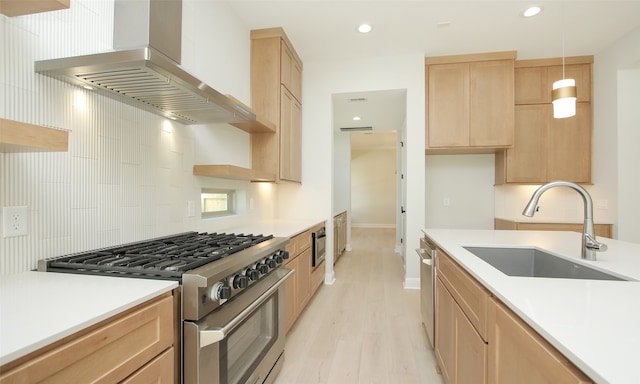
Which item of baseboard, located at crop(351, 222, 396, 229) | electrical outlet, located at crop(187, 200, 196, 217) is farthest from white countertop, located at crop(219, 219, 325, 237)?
baseboard, located at crop(351, 222, 396, 229)

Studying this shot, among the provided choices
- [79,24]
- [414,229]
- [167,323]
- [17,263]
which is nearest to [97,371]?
[167,323]

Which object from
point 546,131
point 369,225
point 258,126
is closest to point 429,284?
point 258,126

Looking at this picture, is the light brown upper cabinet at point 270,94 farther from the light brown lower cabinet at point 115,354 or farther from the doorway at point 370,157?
the light brown lower cabinet at point 115,354

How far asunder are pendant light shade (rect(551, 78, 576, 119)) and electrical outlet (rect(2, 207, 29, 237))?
3.28 metres

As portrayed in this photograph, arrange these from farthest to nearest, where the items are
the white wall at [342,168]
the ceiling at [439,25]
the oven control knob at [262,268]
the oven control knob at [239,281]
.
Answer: the white wall at [342,168] → the ceiling at [439,25] → the oven control knob at [262,268] → the oven control knob at [239,281]

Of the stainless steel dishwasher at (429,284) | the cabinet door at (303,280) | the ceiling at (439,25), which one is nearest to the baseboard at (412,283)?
the stainless steel dishwasher at (429,284)

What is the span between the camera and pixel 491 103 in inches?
136

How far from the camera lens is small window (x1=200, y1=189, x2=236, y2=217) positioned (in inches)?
93.3

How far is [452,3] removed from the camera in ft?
8.46

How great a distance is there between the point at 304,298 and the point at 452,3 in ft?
9.96

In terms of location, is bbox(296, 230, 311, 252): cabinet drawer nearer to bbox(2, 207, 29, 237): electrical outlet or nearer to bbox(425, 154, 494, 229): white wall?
bbox(2, 207, 29, 237): electrical outlet

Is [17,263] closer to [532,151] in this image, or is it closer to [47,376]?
[47,376]

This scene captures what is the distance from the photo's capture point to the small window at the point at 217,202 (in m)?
2.37

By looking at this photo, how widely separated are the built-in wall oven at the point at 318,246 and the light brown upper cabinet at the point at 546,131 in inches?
98.3
